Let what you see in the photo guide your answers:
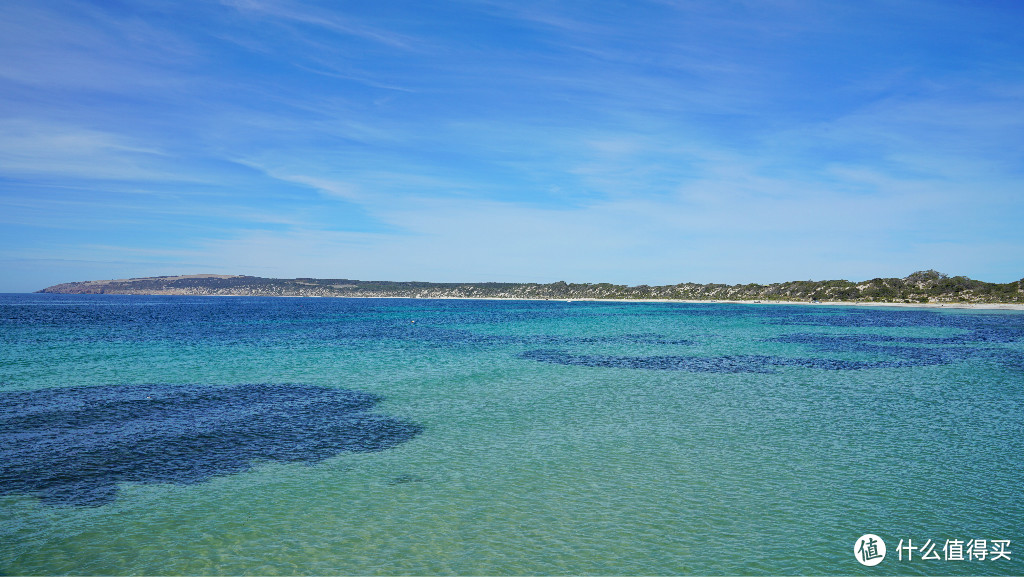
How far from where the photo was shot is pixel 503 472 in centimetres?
1489

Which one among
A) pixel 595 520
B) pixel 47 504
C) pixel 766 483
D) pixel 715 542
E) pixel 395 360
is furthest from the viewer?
pixel 395 360

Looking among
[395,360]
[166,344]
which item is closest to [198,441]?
[395,360]

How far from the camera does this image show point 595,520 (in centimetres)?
1172

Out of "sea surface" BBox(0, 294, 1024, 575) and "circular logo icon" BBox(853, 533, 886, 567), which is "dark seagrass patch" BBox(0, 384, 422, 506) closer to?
"sea surface" BBox(0, 294, 1024, 575)

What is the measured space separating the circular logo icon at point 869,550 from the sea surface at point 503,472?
4.7 inches

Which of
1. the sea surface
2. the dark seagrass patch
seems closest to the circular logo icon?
the sea surface

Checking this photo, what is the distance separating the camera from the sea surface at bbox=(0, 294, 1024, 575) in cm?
1040

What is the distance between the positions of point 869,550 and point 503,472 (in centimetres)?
801

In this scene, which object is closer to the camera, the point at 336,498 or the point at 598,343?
the point at 336,498

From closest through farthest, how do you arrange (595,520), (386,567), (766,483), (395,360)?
(386,567) < (595,520) < (766,483) < (395,360)

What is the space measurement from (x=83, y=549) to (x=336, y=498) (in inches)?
180

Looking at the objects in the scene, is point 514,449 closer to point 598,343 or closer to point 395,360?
point 395,360

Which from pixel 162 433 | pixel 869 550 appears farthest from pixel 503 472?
pixel 162 433

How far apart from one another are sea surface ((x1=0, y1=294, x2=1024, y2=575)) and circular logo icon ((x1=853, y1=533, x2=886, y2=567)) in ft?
0.39
